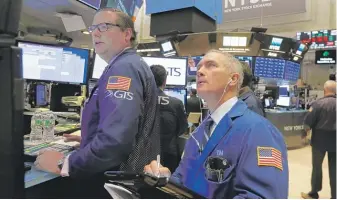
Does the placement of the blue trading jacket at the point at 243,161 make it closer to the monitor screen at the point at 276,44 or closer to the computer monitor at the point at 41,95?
the computer monitor at the point at 41,95

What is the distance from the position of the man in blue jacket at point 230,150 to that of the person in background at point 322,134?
3.33 meters

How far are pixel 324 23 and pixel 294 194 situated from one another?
8.76 metres

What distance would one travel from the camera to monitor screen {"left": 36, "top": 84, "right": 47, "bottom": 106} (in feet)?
8.00

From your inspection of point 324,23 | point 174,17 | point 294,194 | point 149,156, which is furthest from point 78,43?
point 324,23

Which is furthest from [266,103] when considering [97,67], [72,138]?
[72,138]

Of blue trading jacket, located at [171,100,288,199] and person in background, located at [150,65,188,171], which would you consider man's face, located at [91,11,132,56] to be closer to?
blue trading jacket, located at [171,100,288,199]

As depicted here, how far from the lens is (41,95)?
8.11 feet

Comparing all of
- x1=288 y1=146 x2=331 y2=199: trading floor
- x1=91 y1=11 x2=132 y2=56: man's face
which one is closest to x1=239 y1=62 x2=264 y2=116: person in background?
x1=91 y1=11 x2=132 y2=56: man's face

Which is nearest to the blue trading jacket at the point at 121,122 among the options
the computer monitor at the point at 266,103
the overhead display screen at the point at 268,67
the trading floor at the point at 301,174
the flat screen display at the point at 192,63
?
the flat screen display at the point at 192,63

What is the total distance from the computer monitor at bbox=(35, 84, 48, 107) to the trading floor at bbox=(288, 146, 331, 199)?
3.38 m

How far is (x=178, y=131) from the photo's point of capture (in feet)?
10.2

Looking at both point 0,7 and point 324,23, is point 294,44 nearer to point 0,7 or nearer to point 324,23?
point 324,23

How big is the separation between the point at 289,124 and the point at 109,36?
7.02m

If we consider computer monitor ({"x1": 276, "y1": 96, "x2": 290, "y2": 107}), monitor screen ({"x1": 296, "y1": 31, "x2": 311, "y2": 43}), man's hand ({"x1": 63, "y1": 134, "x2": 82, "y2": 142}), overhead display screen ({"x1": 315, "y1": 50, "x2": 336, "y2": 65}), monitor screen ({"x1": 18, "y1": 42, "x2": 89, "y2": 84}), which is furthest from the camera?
overhead display screen ({"x1": 315, "y1": 50, "x2": 336, "y2": 65})
